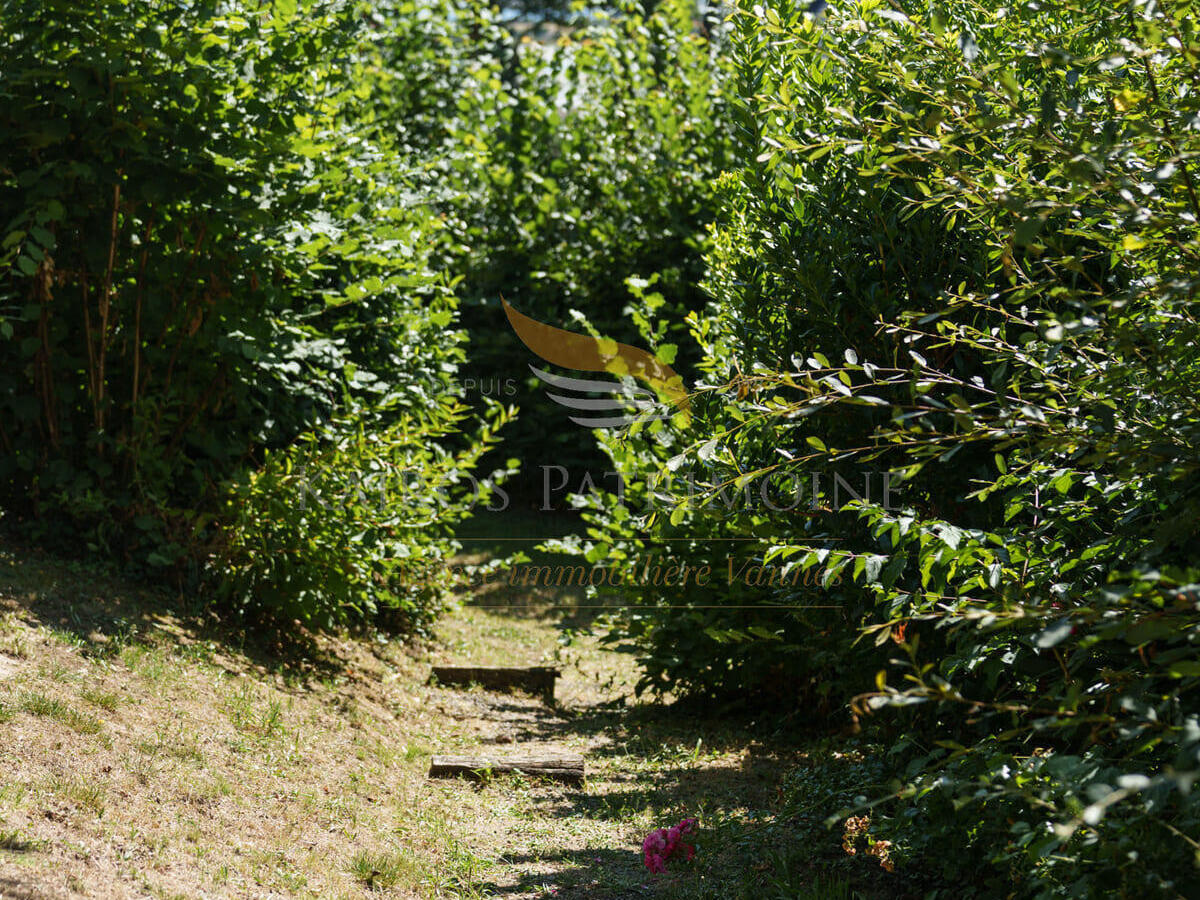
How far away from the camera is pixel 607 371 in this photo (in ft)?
16.7

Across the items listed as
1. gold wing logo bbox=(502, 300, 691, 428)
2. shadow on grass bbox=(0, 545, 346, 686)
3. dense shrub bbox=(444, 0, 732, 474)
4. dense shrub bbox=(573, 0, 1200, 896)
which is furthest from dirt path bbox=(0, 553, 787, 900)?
dense shrub bbox=(444, 0, 732, 474)

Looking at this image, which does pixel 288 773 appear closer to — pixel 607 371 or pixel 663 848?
pixel 663 848

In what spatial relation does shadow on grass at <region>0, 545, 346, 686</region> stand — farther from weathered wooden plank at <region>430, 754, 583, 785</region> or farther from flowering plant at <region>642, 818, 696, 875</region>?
flowering plant at <region>642, 818, 696, 875</region>

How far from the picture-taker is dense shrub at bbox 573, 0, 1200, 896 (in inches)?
81.6

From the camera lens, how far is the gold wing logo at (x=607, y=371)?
13.9ft

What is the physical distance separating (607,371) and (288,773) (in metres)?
2.25

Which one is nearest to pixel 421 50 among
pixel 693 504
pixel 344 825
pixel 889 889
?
pixel 693 504

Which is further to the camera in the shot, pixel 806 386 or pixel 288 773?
pixel 288 773

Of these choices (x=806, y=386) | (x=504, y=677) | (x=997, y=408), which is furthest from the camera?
(x=504, y=677)

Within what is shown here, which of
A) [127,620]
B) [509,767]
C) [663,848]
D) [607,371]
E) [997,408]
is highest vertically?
[607,371]

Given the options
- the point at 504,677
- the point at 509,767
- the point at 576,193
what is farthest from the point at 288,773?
the point at 576,193

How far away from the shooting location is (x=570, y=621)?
6.93 m

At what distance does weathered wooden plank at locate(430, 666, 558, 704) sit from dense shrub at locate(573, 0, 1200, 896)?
1.37 metres

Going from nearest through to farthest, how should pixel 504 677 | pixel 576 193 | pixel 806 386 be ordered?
pixel 806 386, pixel 504 677, pixel 576 193
